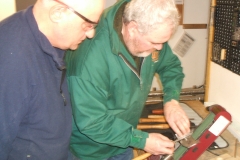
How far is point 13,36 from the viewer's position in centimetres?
68

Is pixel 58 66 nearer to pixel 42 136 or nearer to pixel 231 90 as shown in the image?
pixel 42 136

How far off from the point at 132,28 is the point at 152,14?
0.11m

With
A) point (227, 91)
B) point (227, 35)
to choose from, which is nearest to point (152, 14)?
point (227, 35)

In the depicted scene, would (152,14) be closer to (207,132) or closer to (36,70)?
(36,70)

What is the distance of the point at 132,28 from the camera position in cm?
94

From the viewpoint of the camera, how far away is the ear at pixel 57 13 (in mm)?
684

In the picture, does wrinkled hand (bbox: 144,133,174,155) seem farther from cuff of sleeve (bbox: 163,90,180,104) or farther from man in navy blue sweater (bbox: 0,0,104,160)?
man in navy blue sweater (bbox: 0,0,104,160)

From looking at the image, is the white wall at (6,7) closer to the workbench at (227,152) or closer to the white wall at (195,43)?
the workbench at (227,152)

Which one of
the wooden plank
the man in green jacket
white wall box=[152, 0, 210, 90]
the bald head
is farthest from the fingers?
the wooden plank

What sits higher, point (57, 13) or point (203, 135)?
point (57, 13)

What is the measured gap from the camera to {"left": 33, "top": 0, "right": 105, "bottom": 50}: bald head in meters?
0.69

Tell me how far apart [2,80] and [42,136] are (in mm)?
264

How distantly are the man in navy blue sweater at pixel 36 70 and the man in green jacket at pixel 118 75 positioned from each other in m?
0.10

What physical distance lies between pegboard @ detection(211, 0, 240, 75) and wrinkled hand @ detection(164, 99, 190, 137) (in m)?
0.44
